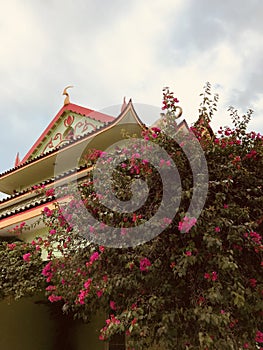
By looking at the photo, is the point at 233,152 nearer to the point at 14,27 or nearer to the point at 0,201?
the point at 14,27

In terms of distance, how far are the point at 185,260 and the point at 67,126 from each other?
28.7ft

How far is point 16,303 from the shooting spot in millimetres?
7719

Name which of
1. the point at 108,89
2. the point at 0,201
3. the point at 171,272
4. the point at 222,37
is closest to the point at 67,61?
the point at 108,89

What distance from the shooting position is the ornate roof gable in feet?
35.7

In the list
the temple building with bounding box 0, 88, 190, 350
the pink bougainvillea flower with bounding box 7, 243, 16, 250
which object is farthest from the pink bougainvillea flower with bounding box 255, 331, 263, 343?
the pink bougainvillea flower with bounding box 7, 243, 16, 250

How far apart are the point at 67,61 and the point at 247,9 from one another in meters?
3.29

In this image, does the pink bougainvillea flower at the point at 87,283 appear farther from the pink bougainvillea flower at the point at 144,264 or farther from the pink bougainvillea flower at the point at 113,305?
the pink bougainvillea flower at the point at 144,264

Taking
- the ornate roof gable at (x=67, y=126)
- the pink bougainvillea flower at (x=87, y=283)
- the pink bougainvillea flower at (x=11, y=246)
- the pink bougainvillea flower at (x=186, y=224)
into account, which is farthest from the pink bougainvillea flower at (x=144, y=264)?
the ornate roof gable at (x=67, y=126)

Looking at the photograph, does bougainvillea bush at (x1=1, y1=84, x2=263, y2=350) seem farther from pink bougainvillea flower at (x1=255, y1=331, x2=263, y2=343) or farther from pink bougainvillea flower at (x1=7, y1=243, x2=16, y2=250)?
pink bougainvillea flower at (x1=7, y1=243, x2=16, y2=250)

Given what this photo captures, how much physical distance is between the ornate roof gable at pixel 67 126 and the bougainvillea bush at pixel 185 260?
6.35 meters

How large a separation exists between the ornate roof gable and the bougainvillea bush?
6.35m

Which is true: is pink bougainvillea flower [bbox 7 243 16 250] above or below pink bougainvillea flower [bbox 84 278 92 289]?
above

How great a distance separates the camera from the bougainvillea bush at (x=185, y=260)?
347cm

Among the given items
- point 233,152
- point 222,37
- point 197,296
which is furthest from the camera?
point 222,37
